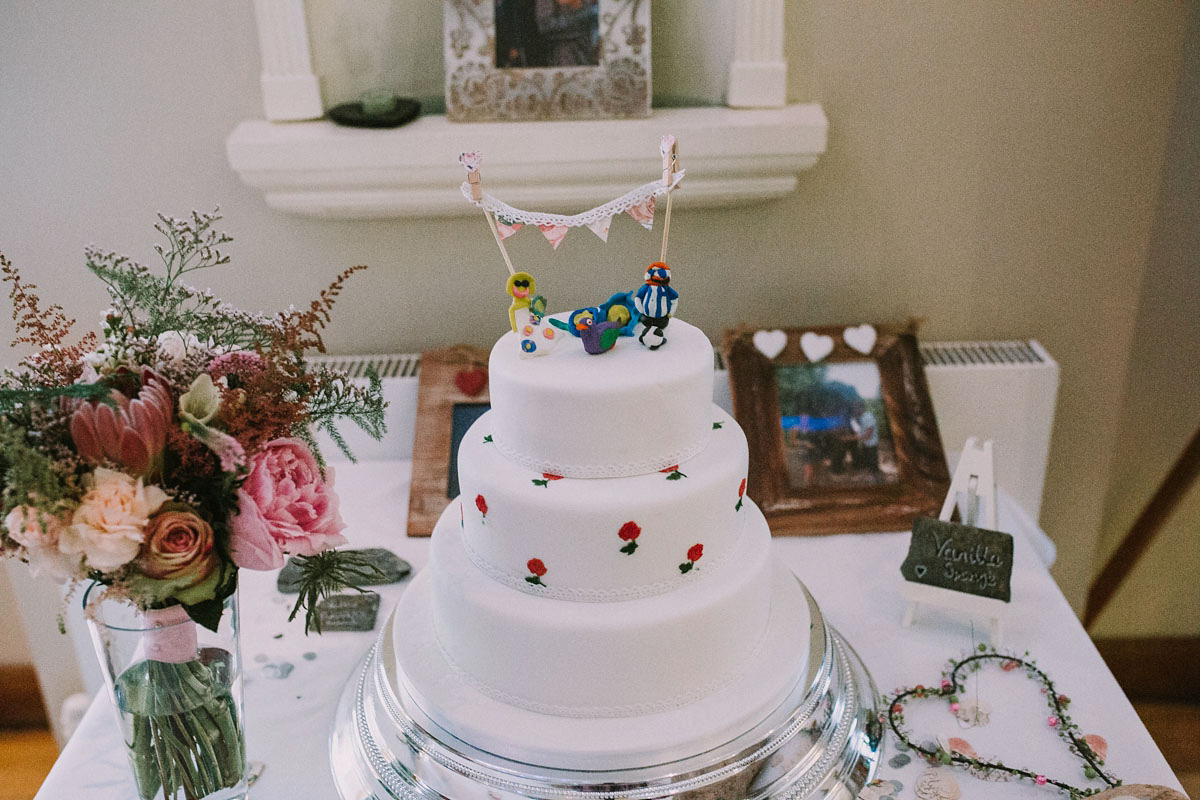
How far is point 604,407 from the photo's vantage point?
109cm

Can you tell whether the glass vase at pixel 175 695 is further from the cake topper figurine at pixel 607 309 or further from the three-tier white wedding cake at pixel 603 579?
the cake topper figurine at pixel 607 309

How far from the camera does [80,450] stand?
3.00 ft

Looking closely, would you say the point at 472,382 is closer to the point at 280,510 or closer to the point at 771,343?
the point at 771,343

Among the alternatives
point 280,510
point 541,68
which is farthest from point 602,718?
point 541,68

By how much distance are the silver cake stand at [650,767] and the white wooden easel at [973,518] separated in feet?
0.66

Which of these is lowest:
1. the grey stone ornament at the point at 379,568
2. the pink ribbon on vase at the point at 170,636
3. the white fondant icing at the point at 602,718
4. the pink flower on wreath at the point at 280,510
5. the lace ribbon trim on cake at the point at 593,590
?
the grey stone ornament at the point at 379,568

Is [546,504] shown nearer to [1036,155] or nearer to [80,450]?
[80,450]

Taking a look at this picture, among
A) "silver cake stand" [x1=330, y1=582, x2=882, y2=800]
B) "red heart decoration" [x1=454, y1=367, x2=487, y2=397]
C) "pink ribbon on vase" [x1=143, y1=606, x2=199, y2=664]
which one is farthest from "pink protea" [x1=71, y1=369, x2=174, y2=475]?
"red heart decoration" [x1=454, y1=367, x2=487, y2=397]

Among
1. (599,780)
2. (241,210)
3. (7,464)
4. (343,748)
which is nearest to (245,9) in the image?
(241,210)

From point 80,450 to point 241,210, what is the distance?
1.04m

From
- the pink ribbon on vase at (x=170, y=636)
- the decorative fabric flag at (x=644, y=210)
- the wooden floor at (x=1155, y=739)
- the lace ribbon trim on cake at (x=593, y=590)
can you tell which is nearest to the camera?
the pink ribbon on vase at (x=170, y=636)

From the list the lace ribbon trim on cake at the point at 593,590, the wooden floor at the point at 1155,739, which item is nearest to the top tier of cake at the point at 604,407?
the lace ribbon trim on cake at the point at 593,590

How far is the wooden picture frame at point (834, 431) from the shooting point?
171cm

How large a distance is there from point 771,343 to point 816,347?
9 cm
